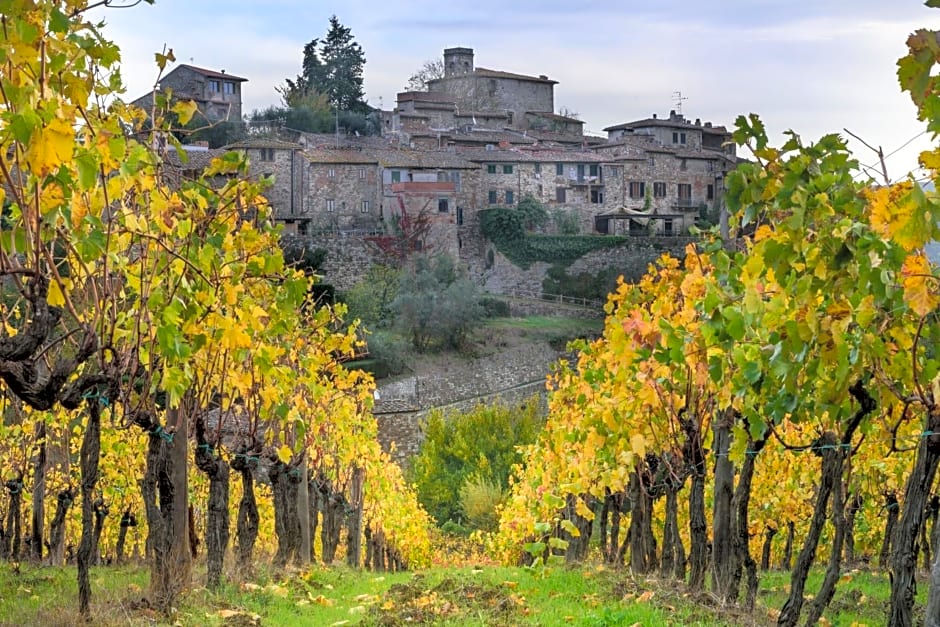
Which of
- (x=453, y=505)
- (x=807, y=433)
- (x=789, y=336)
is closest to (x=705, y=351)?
(x=789, y=336)

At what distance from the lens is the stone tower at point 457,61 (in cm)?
8081

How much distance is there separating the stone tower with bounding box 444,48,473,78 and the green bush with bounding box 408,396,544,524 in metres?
47.7

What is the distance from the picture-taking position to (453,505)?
1302 inches

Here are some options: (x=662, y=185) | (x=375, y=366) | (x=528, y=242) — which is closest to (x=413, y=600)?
(x=375, y=366)

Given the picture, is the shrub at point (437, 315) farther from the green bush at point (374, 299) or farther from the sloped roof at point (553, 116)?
the sloped roof at point (553, 116)

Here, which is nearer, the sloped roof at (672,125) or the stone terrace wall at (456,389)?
the stone terrace wall at (456,389)

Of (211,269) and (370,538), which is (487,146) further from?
(211,269)

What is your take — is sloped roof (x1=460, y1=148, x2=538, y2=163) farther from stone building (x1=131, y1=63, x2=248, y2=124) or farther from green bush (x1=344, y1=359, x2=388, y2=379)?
green bush (x1=344, y1=359, x2=388, y2=379)

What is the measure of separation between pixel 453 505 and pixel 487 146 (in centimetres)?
3576

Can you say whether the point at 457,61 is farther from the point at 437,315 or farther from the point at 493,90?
the point at 437,315

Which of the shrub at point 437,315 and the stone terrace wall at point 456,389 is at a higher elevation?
the shrub at point 437,315

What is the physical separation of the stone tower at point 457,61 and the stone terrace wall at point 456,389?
1532 inches

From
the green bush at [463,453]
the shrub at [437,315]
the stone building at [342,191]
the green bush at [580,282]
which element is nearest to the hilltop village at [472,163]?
the stone building at [342,191]

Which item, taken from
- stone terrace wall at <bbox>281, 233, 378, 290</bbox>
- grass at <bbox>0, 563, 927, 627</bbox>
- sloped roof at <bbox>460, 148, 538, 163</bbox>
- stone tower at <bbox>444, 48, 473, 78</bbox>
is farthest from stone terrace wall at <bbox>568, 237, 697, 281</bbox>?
grass at <bbox>0, 563, 927, 627</bbox>
